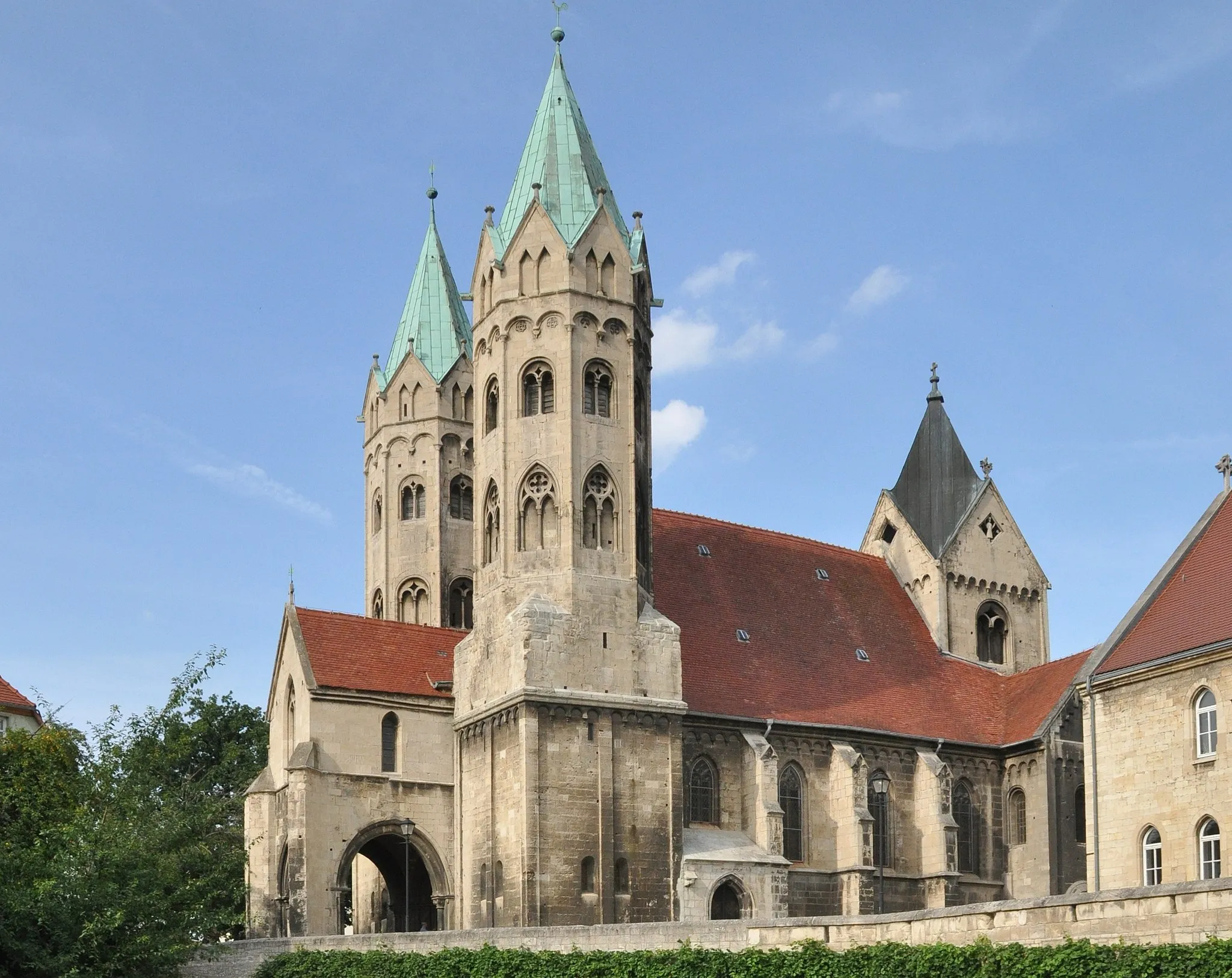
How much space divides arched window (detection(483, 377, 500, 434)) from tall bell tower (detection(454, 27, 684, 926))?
51mm

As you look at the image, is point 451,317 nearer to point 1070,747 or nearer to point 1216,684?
point 1070,747

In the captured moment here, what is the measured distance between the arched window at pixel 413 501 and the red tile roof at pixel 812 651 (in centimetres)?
896

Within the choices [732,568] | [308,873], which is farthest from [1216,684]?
[308,873]

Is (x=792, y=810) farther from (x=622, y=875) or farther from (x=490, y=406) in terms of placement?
(x=490, y=406)

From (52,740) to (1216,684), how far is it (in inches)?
1255

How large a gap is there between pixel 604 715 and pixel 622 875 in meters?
3.90

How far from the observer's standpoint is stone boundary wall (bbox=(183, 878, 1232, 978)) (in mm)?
22781

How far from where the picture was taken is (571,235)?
4684cm

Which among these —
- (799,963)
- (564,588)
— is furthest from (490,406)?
(799,963)

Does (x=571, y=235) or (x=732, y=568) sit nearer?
(x=571, y=235)

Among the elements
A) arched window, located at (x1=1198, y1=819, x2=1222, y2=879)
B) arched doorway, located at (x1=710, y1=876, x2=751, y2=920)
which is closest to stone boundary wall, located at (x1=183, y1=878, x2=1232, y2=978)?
arched doorway, located at (x1=710, y1=876, x2=751, y2=920)

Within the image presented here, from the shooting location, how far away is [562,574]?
44.7m

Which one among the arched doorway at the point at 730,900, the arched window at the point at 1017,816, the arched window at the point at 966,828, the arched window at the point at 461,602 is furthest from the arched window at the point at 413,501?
the arched window at the point at 1017,816

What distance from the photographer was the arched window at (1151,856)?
121ft
